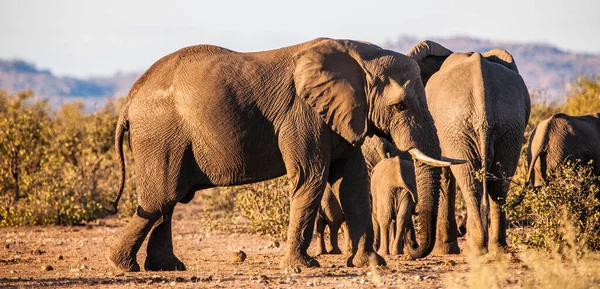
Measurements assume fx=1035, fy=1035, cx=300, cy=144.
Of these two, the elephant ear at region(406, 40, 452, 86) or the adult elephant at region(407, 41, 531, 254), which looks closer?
the adult elephant at region(407, 41, 531, 254)

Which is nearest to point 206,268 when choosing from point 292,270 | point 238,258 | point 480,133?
point 238,258

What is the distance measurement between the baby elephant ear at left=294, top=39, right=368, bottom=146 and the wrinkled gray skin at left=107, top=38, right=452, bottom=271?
1 cm

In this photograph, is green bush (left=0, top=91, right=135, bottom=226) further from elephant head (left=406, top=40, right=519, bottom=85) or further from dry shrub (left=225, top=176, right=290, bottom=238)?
elephant head (left=406, top=40, right=519, bottom=85)

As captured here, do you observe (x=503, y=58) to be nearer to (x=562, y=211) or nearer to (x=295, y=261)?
(x=562, y=211)

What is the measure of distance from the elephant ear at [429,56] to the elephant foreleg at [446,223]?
1.72 metres

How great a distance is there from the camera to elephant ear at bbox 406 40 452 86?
45.6 ft

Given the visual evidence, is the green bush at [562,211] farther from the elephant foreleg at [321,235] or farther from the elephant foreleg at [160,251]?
the elephant foreleg at [160,251]

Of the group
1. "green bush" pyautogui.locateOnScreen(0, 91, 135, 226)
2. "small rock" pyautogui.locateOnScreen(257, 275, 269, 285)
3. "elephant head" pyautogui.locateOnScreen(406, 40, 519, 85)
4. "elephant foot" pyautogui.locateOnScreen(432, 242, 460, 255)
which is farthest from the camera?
"green bush" pyautogui.locateOnScreen(0, 91, 135, 226)

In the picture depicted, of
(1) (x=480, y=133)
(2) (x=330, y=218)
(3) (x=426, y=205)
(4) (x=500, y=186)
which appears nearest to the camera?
(3) (x=426, y=205)

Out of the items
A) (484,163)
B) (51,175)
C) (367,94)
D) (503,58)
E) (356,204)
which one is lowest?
(356,204)

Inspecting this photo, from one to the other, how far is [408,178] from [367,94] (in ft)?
8.06

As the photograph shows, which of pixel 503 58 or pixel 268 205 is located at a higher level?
pixel 503 58

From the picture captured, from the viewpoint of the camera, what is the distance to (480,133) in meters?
11.9

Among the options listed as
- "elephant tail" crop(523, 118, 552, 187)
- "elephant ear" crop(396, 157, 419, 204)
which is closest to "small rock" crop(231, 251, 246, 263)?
"elephant ear" crop(396, 157, 419, 204)
